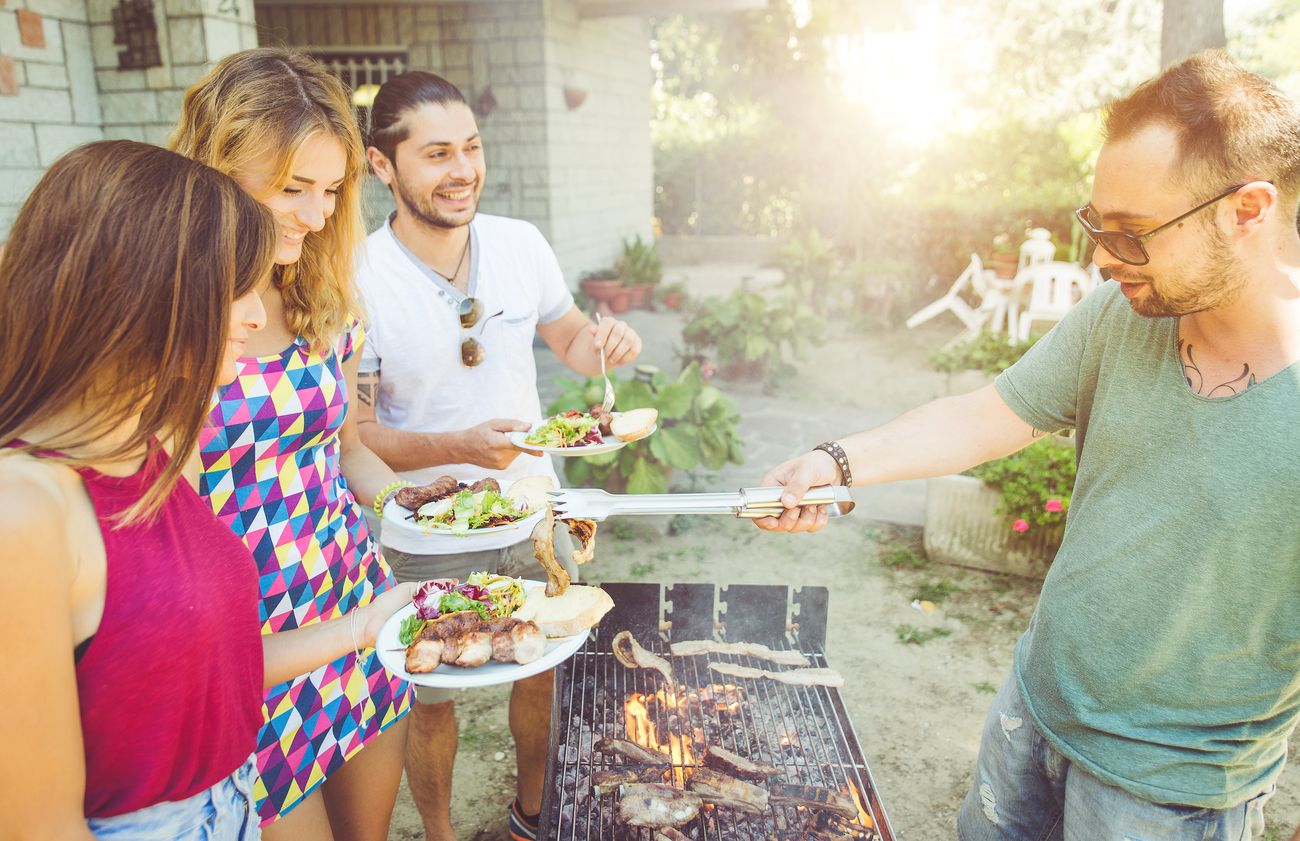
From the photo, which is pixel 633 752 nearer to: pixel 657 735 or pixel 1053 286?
pixel 657 735

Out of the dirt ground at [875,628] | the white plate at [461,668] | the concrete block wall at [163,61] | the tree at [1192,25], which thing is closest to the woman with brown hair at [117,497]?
the white plate at [461,668]

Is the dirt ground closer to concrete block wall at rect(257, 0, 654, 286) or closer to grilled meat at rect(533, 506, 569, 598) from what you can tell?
grilled meat at rect(533, 506, 569, 598)

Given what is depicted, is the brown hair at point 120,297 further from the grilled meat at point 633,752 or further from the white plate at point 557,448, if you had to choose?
the grilled meat at point 633,752

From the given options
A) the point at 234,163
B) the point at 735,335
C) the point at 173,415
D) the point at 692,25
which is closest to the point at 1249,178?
the point at 173,415

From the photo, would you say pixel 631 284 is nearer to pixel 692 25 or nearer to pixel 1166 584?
pixel 1166 584

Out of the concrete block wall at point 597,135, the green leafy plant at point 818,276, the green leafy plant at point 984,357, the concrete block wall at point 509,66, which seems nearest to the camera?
the green leafy plant at point 984,357

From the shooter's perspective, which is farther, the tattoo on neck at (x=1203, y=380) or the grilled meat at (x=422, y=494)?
the grilled meat at (x=422, y=494)

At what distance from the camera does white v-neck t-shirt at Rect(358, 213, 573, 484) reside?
2.93 meters

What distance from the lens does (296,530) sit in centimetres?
224

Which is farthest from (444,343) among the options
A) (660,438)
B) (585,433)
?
(660,438)

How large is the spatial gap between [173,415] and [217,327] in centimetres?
18

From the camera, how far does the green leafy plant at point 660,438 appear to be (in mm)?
5809

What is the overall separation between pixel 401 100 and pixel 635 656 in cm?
215

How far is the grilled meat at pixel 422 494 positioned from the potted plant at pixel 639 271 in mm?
10597
